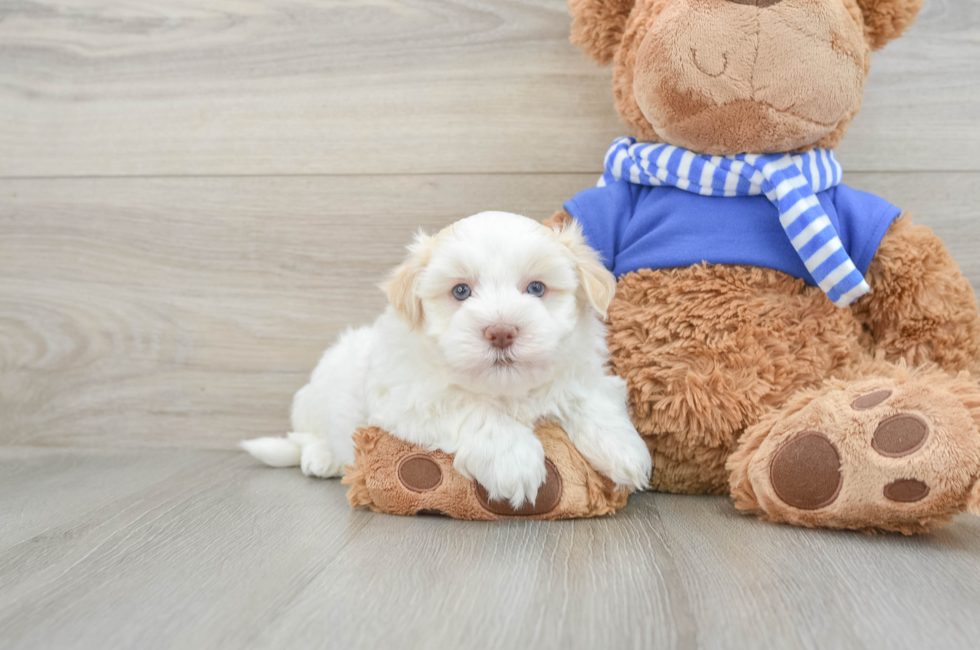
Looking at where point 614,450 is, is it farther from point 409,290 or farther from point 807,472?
point 409,290

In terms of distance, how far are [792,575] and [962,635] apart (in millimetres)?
164

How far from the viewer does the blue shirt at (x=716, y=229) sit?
1126 millimetres

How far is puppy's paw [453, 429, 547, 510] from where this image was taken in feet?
3.14

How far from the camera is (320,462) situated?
4.30ft

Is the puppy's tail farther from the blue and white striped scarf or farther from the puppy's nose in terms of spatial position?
the blue and white striped scarf

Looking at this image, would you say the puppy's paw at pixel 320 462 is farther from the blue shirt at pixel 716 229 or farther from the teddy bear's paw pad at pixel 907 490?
the teddy bear's paw pad at pixel 907 490

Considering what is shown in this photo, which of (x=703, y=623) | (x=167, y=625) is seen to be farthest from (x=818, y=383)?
(x=167, y=625)

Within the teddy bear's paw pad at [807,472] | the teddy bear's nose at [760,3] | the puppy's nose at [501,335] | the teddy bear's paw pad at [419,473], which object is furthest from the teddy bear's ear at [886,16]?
the teddy bear's paw pad at [419,473]

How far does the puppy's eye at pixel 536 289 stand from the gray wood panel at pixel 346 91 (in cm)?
52

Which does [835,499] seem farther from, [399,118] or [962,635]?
[399,118]

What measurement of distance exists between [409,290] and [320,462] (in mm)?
465

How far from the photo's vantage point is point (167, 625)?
0.69m

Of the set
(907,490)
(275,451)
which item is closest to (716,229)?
(907,490)

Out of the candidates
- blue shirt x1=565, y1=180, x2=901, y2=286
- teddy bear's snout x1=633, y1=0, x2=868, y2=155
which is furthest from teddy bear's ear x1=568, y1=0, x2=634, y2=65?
blue shirt x1=565, y1=180, x2=901, y2=286
